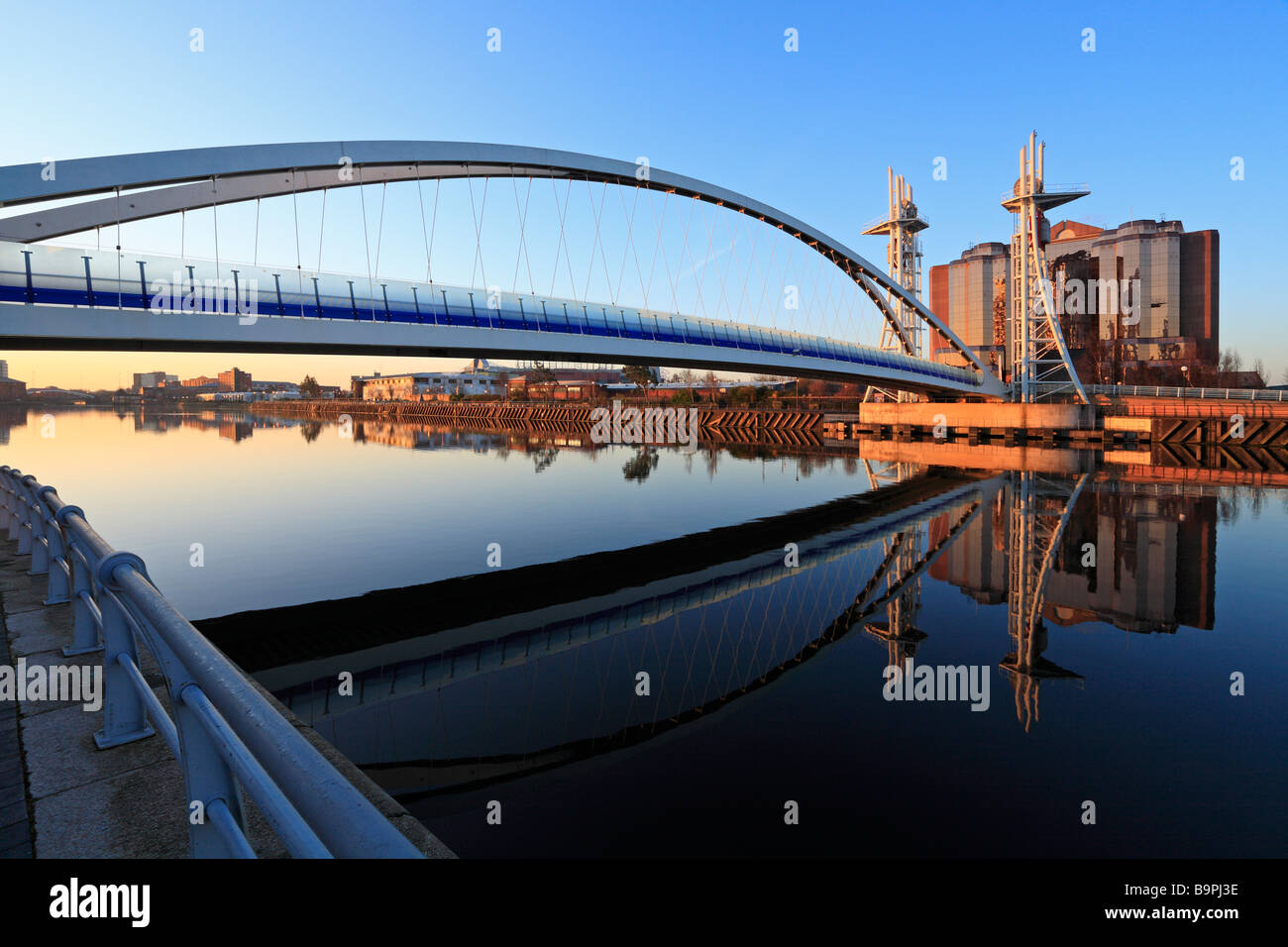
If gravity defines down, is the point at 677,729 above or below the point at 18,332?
below

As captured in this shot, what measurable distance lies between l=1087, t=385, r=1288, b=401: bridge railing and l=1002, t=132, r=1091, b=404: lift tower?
90.7 inches

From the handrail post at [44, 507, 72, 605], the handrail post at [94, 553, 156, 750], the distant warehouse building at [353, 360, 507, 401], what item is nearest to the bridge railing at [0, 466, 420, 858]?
the handrail post at [94, 553, 156, 750]

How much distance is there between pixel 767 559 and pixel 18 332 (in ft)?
51.5

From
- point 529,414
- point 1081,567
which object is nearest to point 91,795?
point 1081,567

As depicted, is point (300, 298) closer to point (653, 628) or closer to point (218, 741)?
point (653, 628)

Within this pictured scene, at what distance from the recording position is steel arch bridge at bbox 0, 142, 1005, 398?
1495cm

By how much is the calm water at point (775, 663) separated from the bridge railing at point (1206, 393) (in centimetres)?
3022

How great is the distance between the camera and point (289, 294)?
18078 millimetres

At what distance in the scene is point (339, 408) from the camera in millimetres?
136500

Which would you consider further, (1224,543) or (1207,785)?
(1224,543)

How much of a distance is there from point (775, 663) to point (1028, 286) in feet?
167
